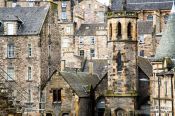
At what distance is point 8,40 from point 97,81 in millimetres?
10673

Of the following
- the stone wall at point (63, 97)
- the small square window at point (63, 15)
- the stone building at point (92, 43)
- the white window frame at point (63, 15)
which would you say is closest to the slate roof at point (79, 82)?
the stone wall at point (63, 97)

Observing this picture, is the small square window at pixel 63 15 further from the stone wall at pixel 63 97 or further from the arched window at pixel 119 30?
the arched window at pixel 119 30

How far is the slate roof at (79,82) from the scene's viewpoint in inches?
2387

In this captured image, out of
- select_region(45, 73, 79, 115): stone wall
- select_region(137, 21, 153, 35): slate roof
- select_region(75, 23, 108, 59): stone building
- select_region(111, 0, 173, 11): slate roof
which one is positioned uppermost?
select_region(111, 0, 173, 11): slate roof

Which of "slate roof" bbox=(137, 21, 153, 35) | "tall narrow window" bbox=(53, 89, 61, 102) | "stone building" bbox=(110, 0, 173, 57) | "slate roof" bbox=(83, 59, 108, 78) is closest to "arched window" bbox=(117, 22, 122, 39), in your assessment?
"tall narrow window" bbox=(53, 89, 61, 102)

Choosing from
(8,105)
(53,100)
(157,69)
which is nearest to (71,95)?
(53,100)

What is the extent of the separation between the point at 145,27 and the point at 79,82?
36.6 metres

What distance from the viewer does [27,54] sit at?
2510 inches

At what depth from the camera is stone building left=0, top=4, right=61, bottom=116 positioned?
63031mm

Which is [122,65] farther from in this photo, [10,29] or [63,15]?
[63,15]

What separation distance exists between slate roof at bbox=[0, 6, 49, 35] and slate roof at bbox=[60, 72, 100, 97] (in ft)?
19.3

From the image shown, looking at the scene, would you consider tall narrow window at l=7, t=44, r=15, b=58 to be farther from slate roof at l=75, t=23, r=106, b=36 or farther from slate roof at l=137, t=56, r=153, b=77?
slate roof at l=75, t=23, r=106, b=36

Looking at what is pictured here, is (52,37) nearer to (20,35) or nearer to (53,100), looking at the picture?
(20,35)

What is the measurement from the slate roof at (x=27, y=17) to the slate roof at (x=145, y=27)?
31754mm
